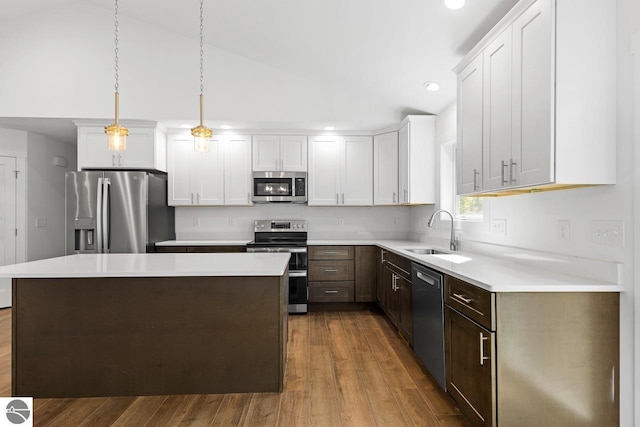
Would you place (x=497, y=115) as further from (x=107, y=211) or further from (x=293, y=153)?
(x=107, y=211)

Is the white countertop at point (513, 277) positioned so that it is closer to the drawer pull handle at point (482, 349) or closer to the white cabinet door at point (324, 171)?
the drawer pull handle at point (482, 349)

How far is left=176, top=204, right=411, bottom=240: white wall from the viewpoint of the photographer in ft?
17.0

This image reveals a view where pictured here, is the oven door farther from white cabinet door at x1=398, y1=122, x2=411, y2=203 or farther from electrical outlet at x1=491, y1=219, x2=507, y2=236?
electrical outlet at x1=491, y1=219, x2=507, y2=236

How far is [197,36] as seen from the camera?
447 centimetres

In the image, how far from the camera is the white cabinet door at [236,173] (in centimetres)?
484

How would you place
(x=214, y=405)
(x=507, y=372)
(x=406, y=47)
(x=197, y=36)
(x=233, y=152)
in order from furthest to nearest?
1. (x=233, y=152)
2. (x=197, y=36)
3. (x=406, y=47)
4. (x=214, y=405)
5. (x=507, y=372)

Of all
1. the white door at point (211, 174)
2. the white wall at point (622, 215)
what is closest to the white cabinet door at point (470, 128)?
the white wall at point (622, 215)

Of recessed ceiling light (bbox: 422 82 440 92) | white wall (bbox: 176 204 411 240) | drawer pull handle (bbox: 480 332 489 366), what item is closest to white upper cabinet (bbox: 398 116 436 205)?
recessed ceiling light (bbox: 422 82 440 92)

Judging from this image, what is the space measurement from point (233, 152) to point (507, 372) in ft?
13.0

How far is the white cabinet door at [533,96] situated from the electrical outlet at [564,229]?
0.40 metres

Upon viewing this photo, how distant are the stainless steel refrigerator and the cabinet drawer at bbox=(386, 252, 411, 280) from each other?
2.78m

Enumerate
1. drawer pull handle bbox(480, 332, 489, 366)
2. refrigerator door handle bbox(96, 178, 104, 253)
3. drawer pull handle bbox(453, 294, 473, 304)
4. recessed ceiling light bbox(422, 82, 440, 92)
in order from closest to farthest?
1. drawer pull handle bbox(480, 332, 489, 366)
2. drawer pull handle bbox(453, 294, 473, 304)
3. recessed ceiling light bbox(422, 82, 440, 92)
4. refrigerator door handle bbox(96, 178, 104, 253)

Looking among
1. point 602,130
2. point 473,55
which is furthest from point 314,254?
point 602,130

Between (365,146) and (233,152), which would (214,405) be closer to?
(233,152)
